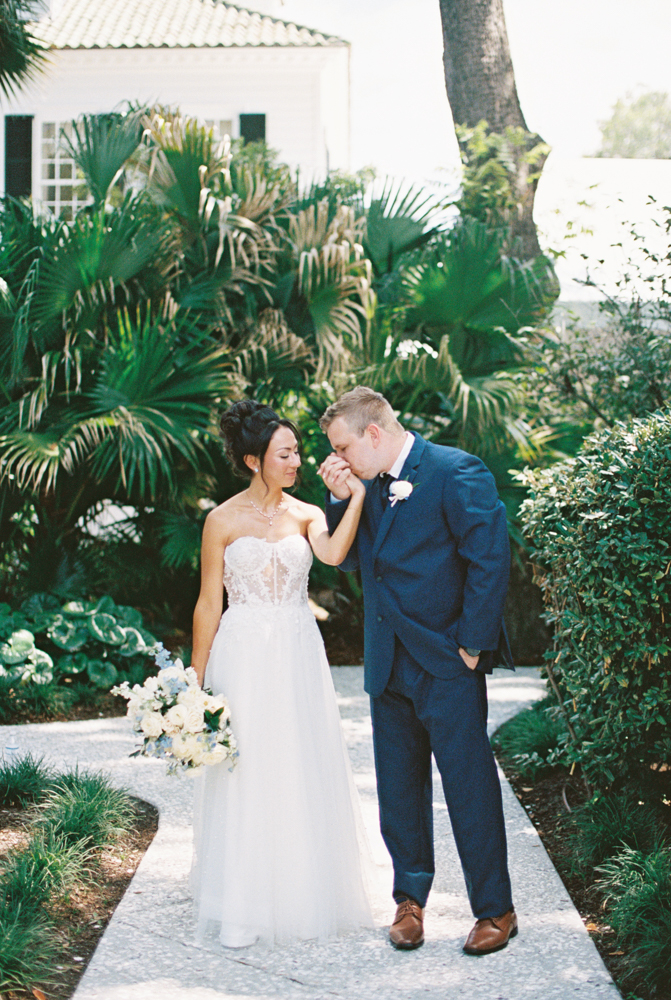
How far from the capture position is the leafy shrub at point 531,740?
5230 mm

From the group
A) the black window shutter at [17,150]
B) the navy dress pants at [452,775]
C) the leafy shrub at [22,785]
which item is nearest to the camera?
the navy dress pants at [452,775]

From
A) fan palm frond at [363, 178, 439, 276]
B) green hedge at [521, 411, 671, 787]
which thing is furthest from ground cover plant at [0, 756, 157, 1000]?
fan palm frond at [363, 178, 439, 276]

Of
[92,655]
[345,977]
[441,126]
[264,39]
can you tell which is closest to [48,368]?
[92,655]

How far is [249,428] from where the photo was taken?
371 cm

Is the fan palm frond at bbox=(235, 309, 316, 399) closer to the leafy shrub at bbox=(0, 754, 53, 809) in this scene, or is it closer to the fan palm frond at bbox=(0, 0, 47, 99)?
the fan palm frond at bbox=(0, 0, 47, 99)

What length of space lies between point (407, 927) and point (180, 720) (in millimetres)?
1075

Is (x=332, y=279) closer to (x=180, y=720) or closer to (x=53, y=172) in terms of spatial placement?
(x=180, y=720)

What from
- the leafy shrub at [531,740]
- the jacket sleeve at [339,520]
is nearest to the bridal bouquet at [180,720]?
the jacket sleeve at [339,520]

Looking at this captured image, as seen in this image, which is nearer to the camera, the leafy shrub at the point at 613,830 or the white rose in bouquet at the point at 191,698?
the white rose in bouquet at the point at 191,698

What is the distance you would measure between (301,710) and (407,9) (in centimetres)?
2989

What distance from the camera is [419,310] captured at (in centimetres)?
788

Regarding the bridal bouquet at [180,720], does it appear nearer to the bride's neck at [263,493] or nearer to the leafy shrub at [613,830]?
the bride's neck at [263,493]

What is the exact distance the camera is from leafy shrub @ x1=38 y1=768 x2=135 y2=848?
3.97 meters

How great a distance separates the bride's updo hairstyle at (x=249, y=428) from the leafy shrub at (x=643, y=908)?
2.01m
